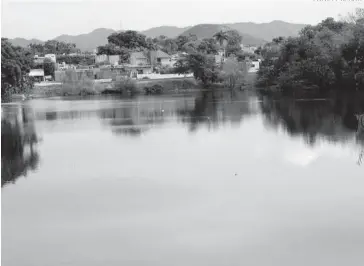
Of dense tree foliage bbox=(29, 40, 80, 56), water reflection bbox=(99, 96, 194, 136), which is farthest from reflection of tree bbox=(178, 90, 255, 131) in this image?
dense tree foliage bbox=(29, 40, 80, 56)

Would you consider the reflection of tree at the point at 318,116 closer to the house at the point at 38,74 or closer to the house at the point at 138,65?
the house at the point at 138,65

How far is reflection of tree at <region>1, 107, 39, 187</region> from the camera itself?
44.0 ft

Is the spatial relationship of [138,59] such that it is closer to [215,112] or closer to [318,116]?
[215,112]

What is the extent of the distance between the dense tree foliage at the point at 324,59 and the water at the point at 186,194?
1349cm

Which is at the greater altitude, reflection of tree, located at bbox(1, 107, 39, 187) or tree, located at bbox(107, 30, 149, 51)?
tree, located at bbox(107, 30, 149, 51)

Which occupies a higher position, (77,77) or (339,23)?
(339,23)

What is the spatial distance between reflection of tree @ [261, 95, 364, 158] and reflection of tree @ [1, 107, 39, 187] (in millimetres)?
7527

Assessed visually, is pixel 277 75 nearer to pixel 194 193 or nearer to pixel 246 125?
pixel 246 125

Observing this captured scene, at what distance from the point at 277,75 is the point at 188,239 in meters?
31.3

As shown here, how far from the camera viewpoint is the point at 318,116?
21469 mm

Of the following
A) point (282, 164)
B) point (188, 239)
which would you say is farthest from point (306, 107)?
point (188, 239)

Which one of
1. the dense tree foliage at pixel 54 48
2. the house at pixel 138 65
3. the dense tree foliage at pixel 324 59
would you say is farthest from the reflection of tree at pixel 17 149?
the dense tree foliage at pixel 54 48

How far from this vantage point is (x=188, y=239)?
8.40m

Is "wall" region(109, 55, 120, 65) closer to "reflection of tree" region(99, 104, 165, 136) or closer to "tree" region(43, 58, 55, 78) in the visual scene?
"tree" region(43, 58, 55, 78)
